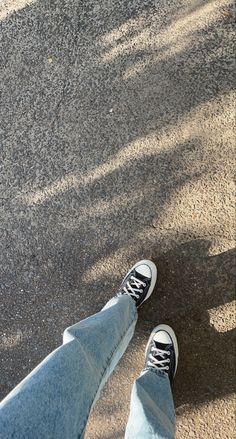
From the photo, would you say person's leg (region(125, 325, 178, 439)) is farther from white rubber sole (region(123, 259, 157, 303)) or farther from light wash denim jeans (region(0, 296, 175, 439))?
white rubber sole (region(123, 259, 157, 303))

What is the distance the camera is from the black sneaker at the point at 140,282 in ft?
7.53

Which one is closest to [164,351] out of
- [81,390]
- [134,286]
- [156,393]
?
[156,393]

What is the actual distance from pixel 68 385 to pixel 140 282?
31.3 inches

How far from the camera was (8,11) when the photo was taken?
8.56 feet

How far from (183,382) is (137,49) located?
1.80m

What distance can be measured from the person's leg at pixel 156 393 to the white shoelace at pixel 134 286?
0.22m

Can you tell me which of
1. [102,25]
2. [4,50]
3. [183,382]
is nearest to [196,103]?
[102,25]

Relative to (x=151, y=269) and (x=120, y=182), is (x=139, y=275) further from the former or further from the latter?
(x=120, y=182)

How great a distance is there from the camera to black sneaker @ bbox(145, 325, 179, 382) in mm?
2256

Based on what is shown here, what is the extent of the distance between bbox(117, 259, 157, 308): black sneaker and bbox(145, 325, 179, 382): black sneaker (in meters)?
0.19

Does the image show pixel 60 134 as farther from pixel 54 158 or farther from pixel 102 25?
pixel 102 25

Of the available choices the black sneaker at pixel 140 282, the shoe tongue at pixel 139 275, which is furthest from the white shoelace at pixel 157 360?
the shoe tongue at pixel 139 275

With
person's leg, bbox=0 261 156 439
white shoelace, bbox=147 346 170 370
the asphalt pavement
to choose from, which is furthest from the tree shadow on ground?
person's leg, bbox=0 261 156 439

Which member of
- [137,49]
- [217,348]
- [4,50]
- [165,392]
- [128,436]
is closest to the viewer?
[128,436]
